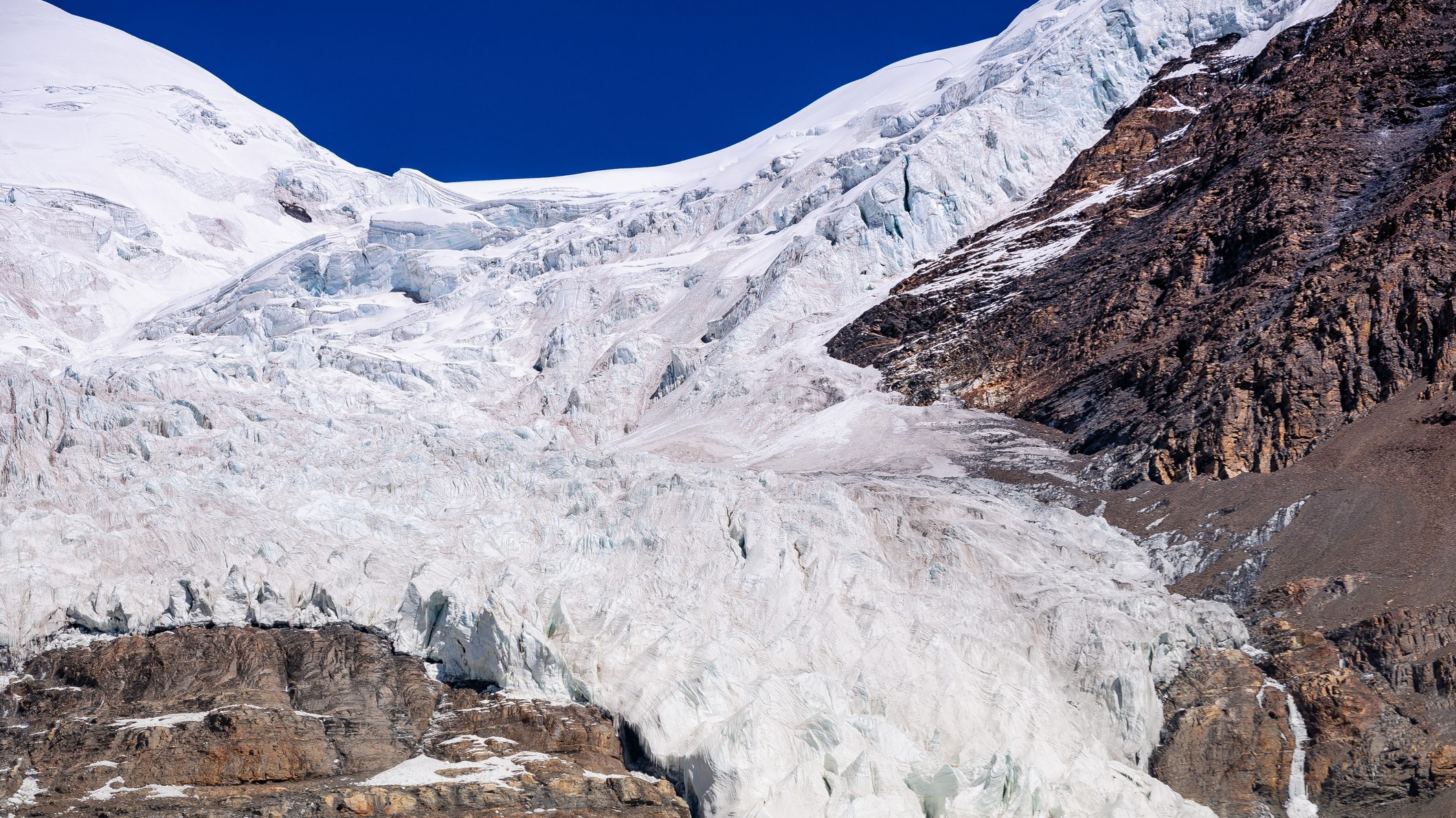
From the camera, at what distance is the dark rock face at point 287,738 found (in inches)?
1503

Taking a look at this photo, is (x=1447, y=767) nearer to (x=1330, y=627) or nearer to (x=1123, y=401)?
(x=1330, y=627)

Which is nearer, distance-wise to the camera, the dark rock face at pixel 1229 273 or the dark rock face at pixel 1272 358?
the dark rock face at pixel 1272 358

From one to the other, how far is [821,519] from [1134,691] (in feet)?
42.8

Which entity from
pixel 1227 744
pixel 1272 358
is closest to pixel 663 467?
pixel 1227 744

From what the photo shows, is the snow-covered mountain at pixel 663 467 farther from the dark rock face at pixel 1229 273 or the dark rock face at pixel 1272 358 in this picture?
the dark rock face at pixel 1229 273

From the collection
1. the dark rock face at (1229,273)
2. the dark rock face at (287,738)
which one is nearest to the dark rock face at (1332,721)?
the dark rock face at (1229,273)

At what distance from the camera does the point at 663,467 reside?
59.1 m

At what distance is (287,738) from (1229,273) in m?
54.4

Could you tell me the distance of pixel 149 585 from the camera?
150 ft

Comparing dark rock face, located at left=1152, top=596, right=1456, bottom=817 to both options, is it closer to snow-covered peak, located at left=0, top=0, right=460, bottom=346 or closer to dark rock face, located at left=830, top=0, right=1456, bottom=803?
dark rock face, located at left=830, top=0, right=1456, bottom=803

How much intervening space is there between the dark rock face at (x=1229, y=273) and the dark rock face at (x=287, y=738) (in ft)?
105

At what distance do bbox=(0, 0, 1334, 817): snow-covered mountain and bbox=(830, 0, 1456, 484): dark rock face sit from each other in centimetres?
524

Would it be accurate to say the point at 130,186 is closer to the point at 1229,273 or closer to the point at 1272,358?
the point at 1229,273

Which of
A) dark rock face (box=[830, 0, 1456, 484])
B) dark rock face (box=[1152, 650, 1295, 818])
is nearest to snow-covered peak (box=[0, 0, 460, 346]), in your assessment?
dark rock face (box=[830, 0, 1456, 484])
